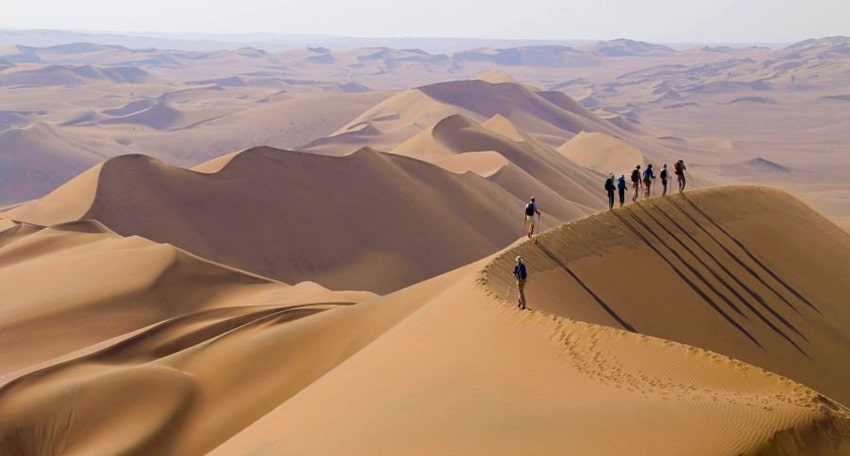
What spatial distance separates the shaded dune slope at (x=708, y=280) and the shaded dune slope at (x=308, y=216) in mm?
12195

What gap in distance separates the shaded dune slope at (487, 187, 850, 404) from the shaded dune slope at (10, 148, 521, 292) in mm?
12195

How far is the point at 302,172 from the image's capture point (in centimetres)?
3341

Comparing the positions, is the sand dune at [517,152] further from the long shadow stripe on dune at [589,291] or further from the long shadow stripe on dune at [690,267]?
the long shadow stripe on dune at [589,291]

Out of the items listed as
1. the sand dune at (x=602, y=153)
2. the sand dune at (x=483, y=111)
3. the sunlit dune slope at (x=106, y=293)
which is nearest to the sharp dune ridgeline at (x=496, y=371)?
the sunlit dune slope at (x=106, y=293)

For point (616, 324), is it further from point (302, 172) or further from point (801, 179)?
point (801, 179)

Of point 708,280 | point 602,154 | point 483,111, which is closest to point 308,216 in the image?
point 708,280

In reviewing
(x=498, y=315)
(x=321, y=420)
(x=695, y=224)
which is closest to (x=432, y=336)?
(x=498, y=315)

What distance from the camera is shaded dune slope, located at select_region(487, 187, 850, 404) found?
47.2ft

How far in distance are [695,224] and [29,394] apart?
42.1 feet

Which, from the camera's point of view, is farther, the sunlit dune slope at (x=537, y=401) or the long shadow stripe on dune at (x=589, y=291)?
the long shadow stripe on dune at (x=589, y=291)

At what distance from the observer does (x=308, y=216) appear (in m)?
30.8

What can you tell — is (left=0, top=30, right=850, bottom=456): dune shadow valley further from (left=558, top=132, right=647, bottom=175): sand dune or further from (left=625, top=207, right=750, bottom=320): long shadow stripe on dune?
(left=558, top=132, right=647, bottom=175): sand dune

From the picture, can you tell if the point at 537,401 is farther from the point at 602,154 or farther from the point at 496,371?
the point at 602,154

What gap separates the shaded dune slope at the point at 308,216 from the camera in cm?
2850
